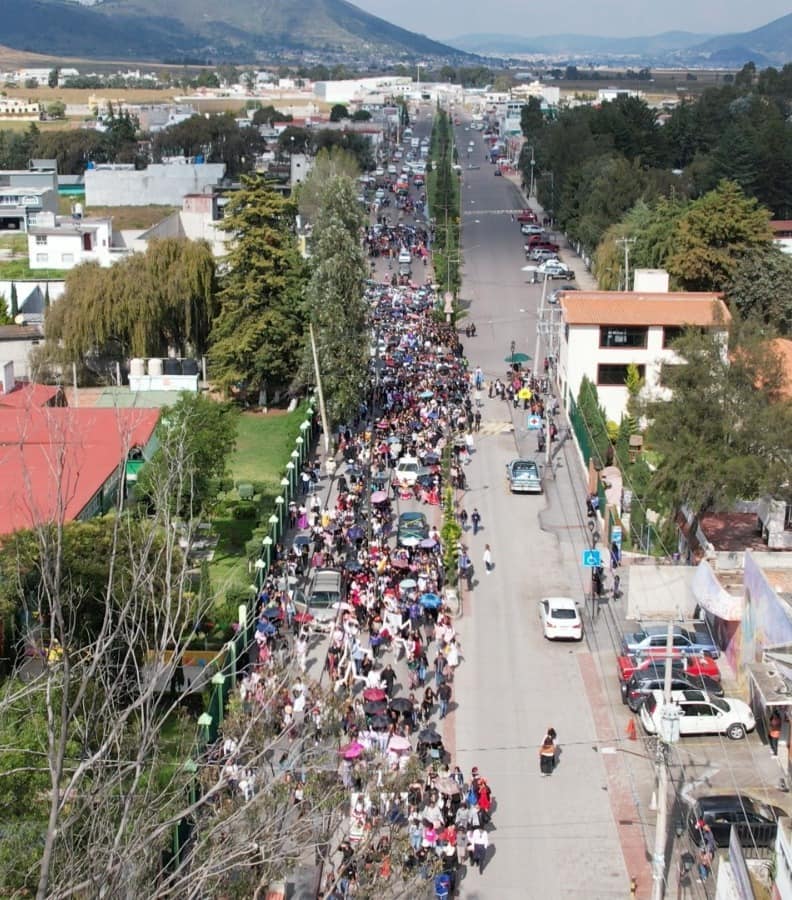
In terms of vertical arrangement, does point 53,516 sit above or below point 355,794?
above

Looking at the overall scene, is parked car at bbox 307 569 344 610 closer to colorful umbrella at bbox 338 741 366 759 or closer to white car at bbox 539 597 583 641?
white car at bbox 539 597 583 641

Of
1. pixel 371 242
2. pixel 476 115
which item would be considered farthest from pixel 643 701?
pixel 476 115

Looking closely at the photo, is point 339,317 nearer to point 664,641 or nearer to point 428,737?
point 664,641

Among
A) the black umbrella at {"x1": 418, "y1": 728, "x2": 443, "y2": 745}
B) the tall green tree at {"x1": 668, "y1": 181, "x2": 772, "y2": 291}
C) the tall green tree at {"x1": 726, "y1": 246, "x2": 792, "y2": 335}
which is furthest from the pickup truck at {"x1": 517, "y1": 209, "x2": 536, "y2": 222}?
the black umbrella at {"x1": 418, "y1": 728, "x2": 443, "y2": 745}

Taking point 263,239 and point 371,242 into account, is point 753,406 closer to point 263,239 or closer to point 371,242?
point 263,239

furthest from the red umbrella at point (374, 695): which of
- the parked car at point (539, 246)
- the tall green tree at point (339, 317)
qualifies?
the parked car at point (539, 246)

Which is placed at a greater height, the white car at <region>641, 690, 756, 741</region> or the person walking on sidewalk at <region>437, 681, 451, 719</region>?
the white car at <region>641, 690, 756, 741</region>
